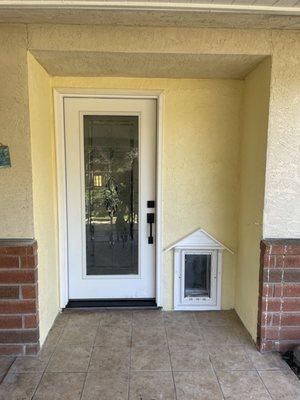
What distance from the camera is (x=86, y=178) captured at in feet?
9.52

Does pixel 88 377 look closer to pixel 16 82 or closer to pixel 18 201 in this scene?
pixel 18 201

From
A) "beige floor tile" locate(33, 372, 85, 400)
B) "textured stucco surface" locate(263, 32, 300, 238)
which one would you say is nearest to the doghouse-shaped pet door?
"textured stucco surface" locate(263, 32, 300, 238)

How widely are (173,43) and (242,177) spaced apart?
49.3 inches

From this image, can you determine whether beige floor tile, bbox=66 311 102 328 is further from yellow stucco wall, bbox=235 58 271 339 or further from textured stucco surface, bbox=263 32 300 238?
textured stucco surface, bbox=263 32 300 238

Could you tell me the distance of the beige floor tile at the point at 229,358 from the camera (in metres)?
2.16

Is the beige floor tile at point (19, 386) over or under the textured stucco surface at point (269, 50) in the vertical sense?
under

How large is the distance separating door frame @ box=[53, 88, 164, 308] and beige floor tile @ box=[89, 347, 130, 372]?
0.71 metres

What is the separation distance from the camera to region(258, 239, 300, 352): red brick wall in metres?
2.26

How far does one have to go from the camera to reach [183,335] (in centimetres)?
255

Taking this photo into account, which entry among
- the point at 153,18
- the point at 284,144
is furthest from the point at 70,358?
the point at 153,18

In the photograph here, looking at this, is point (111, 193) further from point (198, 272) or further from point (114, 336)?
point (114, 336)

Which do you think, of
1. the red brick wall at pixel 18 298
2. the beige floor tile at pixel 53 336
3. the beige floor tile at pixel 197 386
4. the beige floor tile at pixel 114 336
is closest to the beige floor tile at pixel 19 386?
the red brick wall at pixel 18 298

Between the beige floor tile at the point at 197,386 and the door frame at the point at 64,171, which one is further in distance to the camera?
the door frame at the point at 64,171

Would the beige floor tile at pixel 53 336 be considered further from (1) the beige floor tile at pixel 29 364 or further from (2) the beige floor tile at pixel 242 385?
(2) the beige floor tile at pixel 242 385
